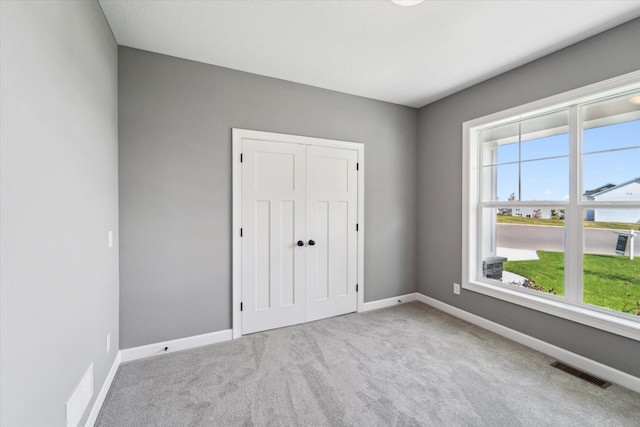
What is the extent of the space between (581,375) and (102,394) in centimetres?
358

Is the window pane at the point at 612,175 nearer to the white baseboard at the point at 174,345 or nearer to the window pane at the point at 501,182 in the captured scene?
the window pane at the point at 501,182

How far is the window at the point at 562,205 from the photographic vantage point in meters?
2.16

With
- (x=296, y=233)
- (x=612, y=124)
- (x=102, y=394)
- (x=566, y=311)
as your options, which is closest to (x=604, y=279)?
(x=566, y=311)

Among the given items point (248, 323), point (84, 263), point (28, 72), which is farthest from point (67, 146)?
point (248, 323)

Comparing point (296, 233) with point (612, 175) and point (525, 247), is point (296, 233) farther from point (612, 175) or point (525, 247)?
point (612, 175)

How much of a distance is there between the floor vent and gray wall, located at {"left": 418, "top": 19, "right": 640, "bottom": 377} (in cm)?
Result: 15

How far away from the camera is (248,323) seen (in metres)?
2.82

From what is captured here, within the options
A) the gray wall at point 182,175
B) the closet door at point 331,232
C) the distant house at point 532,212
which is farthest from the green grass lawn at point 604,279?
the gray wall at point 182,175

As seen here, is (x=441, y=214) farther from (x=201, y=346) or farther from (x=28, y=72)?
(x=28, y=72)

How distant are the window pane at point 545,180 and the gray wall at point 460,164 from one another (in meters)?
0.63

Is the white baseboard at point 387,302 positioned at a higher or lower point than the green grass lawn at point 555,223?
lower

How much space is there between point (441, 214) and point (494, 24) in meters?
2.11

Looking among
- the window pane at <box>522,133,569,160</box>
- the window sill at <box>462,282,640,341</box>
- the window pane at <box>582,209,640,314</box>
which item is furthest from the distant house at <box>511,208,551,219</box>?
the window sill at <box>462,282,640,341</box>

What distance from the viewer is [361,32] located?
7.13 ft
